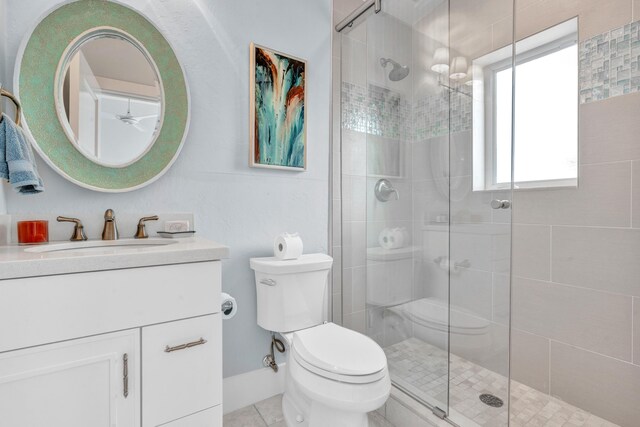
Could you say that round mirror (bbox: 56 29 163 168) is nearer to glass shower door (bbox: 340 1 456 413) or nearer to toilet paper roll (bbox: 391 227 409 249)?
glass shower door (bbox: 340 1 456 413)

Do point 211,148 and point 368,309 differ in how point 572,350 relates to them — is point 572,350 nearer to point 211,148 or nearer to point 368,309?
point 368,309

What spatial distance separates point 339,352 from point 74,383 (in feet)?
2.79

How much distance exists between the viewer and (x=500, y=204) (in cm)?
131

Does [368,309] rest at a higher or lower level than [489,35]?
lower

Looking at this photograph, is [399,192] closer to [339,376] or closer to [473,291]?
[473,291]

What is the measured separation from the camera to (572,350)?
5.32 ft

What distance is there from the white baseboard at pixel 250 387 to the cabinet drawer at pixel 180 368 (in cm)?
63

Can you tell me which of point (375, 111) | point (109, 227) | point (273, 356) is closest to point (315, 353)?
point (273, 356)

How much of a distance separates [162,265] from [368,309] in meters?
1.28

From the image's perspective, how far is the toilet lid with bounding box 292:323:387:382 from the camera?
1123 mm

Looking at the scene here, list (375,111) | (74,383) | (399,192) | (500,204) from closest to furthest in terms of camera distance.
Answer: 1. (74,383)
2. (500,204)
3. (399,192)
4. (375,111)

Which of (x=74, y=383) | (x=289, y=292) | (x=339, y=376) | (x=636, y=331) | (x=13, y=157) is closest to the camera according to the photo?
(x=74, y=383)

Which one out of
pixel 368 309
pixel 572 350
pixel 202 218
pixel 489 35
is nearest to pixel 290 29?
pixel 489 35

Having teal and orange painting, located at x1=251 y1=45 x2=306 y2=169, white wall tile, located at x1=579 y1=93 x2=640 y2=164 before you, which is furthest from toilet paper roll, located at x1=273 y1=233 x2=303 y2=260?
white wall tile, located at x1=579 y1=93 x2=640 y2=164
